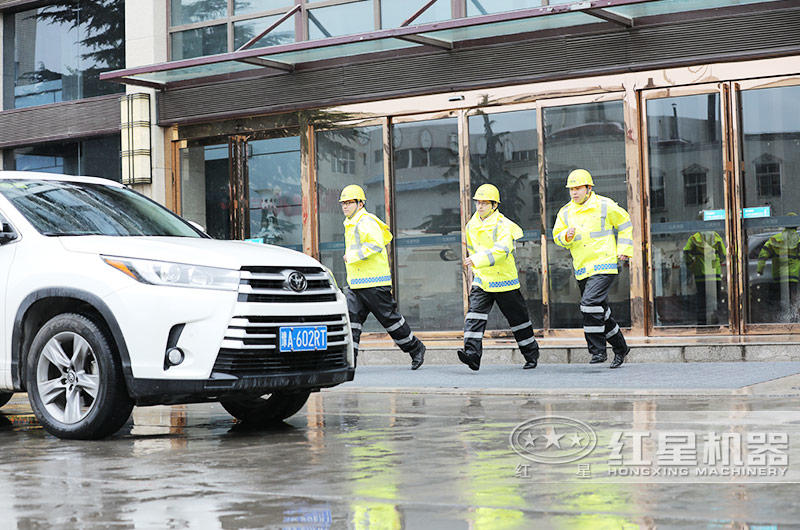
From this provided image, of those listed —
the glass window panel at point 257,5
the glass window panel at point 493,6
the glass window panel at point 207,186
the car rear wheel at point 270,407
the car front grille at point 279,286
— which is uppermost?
the glass window panel at point 257,5

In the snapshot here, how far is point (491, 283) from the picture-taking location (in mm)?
12906

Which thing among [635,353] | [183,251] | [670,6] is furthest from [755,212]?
[183,251]

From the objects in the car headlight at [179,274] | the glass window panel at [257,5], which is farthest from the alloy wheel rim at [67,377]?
the glass window panel at [257,5]

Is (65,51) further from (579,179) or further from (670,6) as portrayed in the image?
(579,179)

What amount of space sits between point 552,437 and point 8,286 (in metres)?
3.58

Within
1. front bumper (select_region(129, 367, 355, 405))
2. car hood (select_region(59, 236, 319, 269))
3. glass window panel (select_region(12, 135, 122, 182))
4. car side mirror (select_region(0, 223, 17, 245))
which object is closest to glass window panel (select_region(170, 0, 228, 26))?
glass window panel (select_region(12, 135, 122, 182))

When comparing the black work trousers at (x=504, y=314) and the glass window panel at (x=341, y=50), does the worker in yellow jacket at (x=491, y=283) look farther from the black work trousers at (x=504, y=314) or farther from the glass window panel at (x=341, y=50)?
the glass window panel at (x=341, y=50)

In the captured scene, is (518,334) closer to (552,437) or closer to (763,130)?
(763,130)

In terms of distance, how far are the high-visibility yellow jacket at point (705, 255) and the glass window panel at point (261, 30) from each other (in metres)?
6.24

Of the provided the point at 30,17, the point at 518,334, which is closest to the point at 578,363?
the point at 518,334

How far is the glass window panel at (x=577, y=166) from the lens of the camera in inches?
610

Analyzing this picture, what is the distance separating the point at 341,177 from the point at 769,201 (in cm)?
578

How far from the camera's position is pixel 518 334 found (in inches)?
513

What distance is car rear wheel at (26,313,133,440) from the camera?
7.64 meters
